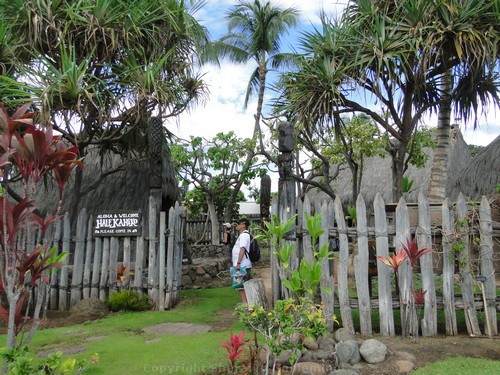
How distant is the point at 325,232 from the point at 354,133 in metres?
8.42

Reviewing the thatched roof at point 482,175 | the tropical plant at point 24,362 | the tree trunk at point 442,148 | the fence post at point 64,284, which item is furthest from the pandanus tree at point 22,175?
the thatched roof at point 482,175

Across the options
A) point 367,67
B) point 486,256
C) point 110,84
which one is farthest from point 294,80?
point 486,256

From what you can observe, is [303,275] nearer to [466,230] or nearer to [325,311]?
[325,311]

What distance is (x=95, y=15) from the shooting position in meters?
7.05

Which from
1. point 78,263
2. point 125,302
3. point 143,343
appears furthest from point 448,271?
point 78,263

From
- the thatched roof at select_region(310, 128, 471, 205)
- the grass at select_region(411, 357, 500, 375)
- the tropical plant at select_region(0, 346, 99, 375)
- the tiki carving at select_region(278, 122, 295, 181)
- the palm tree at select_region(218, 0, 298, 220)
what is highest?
the palm tree at select_region(218, 0, 298, 220)

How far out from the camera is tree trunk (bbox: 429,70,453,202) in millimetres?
8117

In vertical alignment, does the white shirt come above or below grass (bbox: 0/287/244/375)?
above

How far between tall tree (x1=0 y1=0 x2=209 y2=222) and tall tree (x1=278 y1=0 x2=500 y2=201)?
8.07 ft

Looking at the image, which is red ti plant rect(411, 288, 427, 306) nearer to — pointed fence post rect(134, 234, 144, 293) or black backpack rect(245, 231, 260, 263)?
black backpack rect(245, 231, 260, 263)

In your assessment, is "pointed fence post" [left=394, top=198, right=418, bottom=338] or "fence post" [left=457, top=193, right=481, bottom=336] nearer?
"pointed fence post" [left=394, top=198, right=418, bottom=338]

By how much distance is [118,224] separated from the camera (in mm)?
6750

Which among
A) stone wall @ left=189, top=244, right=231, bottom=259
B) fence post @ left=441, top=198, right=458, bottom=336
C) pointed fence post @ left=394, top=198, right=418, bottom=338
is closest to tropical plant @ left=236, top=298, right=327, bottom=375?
pointed fence post @ left=394, top=198, right=418, bottom=338

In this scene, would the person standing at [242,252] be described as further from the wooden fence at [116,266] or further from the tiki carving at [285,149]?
the wooden fence at [116,266]
